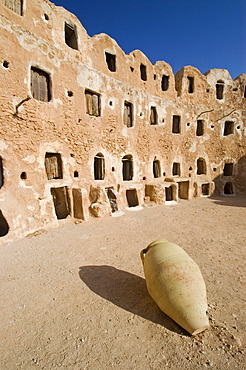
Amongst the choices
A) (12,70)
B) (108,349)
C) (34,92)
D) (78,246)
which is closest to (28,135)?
(34,92)

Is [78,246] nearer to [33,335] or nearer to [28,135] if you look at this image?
[33,335]

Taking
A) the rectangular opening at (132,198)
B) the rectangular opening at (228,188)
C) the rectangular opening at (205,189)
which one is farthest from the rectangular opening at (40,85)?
the rectangular opening at (228,188)

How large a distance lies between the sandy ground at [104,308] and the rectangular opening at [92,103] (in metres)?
7.73

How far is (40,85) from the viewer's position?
29.0 feet

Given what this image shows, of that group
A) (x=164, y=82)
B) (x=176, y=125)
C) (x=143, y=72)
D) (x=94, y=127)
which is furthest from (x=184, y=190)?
(x=143, y=72)

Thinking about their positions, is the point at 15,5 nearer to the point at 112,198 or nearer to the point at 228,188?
the point at 112,198

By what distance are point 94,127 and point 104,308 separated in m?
9.72

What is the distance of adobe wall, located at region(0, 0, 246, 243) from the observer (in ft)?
25.6

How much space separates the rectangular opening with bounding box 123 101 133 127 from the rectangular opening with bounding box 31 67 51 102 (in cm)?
559

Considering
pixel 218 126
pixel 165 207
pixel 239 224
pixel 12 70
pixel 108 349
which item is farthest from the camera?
pixel 218 126

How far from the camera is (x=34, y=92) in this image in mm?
8609

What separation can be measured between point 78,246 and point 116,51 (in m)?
13.6

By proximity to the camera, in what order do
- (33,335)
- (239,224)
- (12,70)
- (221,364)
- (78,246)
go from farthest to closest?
(239,224), (12,70), (78,246), (33,335), (221,364)

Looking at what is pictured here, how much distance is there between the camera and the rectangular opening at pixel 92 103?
11039 millimetres
